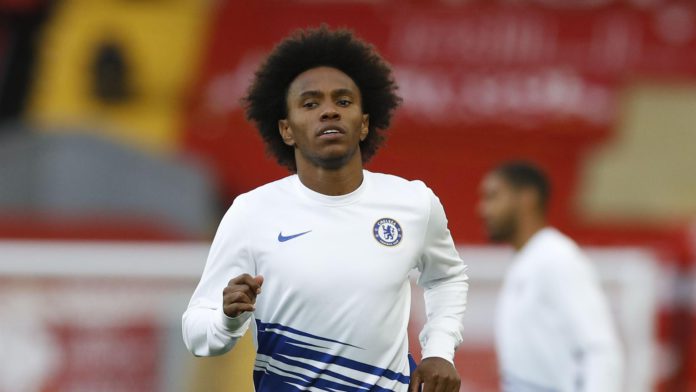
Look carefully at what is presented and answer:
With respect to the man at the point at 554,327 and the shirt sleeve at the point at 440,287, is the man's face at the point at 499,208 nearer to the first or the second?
the man at the point at 554,327

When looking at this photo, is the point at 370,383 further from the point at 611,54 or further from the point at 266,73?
the point at 611,54

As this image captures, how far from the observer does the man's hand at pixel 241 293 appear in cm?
321

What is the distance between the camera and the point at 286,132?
365 centimetres

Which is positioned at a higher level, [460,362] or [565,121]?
[565,121]

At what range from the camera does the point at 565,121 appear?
1167 cm

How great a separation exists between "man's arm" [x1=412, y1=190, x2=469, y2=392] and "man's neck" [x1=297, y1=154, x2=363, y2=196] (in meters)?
0.23

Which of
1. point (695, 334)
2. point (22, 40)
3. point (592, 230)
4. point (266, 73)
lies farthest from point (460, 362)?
point (22, 40)

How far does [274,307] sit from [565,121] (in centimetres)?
851

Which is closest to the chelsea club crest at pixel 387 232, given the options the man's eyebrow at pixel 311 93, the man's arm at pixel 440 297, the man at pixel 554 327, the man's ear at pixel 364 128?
the man's arm at pixel 440 297

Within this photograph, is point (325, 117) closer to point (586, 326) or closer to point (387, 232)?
point (387, 232)

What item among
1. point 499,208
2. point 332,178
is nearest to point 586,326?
point 499,208

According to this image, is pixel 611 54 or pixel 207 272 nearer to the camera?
pixel 207 272

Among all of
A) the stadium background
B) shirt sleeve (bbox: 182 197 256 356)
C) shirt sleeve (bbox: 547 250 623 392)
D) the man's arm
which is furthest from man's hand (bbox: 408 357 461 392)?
the stadium background

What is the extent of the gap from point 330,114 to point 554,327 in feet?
8.01
